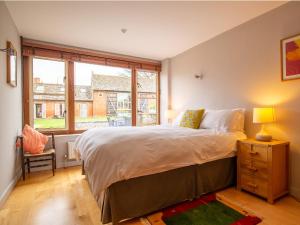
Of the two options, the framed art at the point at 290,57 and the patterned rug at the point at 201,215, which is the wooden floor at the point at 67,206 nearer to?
the patterned rug at the point at 201,215

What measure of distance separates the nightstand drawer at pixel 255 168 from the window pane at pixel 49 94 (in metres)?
3.32

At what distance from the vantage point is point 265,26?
7.97 ft

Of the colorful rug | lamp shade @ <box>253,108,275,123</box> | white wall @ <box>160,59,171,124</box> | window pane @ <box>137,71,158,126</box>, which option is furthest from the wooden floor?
white wall @ <box>160,59,171,124</box>

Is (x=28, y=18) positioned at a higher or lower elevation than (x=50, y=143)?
higher

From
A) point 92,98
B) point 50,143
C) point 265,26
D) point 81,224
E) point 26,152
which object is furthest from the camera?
point 92,98

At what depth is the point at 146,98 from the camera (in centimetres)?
462

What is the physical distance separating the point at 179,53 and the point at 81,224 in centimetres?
369

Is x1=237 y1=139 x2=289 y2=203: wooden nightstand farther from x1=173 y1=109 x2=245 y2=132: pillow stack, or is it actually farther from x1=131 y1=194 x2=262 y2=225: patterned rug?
x1=131 y1=194 x2=262 y2=225: patterned rug

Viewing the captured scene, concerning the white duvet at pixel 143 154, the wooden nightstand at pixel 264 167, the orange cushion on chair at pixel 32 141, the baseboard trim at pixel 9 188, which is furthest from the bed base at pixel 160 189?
the orange cushion on chair at pixel 32 141

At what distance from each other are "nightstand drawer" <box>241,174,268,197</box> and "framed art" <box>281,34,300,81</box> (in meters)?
1.33

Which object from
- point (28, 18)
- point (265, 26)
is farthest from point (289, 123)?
point (28, 18)

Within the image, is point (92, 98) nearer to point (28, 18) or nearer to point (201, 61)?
point (28, 18)

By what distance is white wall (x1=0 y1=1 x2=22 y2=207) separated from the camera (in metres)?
2.07

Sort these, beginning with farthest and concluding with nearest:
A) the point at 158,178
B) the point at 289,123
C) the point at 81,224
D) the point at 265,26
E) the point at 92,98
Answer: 1. the point at 92,98
2. the point at 265,26
3. the point at 289,123
4. the point at 158,178
5. the point at 81,224
